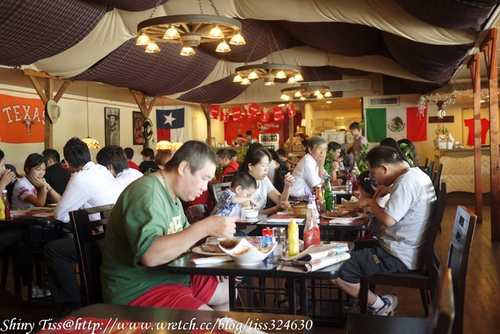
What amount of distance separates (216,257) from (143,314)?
2.21ft

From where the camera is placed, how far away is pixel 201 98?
12.7 m

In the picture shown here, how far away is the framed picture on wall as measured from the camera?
12.4 metres

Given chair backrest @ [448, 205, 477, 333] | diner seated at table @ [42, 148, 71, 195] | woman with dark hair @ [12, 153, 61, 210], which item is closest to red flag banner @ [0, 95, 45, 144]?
diner seated at table @ [42, 148, 71, 195]

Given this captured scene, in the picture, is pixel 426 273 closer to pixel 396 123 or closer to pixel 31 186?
pixel 31 186

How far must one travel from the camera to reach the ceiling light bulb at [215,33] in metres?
4.98

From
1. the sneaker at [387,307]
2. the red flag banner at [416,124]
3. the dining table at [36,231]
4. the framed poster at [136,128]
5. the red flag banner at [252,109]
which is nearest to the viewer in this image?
the sneaker at [387,307]

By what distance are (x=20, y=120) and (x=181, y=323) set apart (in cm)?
943

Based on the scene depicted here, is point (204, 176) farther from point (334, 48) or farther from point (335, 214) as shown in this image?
point (334, 48)

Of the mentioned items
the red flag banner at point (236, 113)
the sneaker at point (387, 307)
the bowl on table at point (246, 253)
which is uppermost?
the red flag banner at point (236, 113)

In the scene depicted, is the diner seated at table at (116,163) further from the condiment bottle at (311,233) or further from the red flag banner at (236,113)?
the red flag banner at (236,113)

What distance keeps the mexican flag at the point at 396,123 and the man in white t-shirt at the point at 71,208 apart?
11073 millimetres

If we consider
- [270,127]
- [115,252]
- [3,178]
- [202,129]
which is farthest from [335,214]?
[270,127]

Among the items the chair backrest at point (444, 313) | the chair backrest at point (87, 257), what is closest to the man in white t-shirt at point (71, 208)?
the chair backrest at point (87, 257)

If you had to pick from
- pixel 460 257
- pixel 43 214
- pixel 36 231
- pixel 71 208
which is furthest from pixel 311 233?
pixel 36 231
